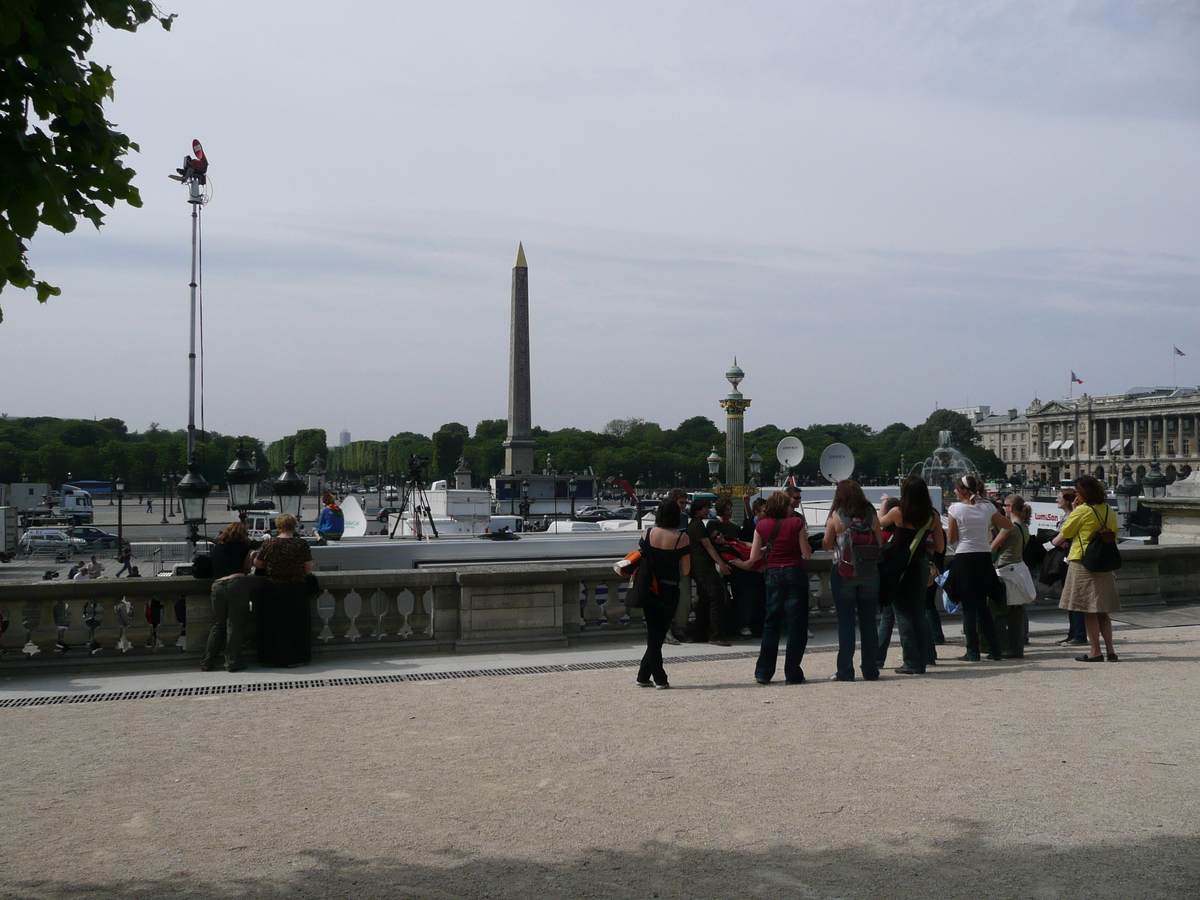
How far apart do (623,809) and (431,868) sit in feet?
3.90

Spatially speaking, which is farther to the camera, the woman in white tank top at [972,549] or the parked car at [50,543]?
the parked car at [50,543]

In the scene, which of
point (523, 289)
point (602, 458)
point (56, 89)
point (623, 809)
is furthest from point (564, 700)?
point (602, 458)

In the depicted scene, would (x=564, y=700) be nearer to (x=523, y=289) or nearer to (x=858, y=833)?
(x=858, y=833)

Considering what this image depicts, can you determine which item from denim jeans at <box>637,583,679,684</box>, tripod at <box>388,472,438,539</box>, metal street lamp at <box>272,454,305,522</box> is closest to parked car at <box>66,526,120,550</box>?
tripod at <box>388,472,438,539</box>

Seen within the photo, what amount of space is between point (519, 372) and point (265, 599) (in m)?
53.7

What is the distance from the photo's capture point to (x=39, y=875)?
15.0 ft

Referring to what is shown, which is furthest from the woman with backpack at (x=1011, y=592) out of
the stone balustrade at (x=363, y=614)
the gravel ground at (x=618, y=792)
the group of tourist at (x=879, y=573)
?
the stone balustrade at (x=363, y=614)

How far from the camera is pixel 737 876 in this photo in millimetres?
4559

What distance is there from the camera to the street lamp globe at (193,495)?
16.6 m

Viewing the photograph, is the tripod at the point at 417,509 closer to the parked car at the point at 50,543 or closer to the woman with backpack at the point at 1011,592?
the woman with backpack at the point at 1011,592

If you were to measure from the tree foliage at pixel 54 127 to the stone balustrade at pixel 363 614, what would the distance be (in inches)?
220

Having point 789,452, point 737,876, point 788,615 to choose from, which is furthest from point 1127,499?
point 737,876

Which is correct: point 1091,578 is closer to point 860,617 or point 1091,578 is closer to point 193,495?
point 860,617

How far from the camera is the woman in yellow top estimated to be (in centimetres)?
962
